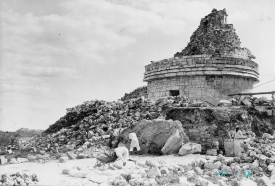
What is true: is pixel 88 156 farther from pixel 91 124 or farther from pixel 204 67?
pixel 204 67

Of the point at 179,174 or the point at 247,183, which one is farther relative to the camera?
the point at 179,174

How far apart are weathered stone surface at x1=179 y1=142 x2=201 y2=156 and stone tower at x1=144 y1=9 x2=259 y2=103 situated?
4270 mm

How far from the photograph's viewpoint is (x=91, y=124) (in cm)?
1264

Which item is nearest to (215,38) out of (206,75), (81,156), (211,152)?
(206,75)

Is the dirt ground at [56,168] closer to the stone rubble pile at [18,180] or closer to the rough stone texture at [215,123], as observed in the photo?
the stone rubble pile at [18,180]

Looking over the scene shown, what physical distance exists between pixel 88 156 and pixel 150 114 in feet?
12.0

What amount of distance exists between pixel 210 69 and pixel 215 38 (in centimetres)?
250

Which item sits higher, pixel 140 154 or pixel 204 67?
pixel 204 67

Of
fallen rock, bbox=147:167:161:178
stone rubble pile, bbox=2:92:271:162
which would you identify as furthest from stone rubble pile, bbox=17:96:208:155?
fallen rock, bbox=147:167:161:178

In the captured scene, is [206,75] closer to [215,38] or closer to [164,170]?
[215,38]

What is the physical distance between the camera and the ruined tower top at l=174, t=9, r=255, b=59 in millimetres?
14984

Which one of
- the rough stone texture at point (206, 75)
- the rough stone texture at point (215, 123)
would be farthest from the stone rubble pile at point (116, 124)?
the rough stone texture at point (206, 75)

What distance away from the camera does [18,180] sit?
211 inches

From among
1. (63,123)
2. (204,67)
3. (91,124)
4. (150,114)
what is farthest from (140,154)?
(63,123)
